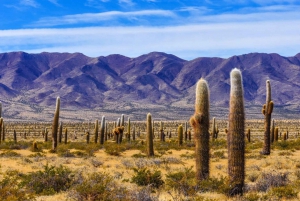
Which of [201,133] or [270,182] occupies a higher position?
[201,133]

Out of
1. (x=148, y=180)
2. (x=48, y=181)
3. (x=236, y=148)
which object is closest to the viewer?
(x=236, y=148)

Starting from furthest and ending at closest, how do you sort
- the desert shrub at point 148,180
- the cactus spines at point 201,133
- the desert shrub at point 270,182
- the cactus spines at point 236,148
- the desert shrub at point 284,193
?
the desert shrub at point 148,180 < the desert shrub at point 270,182 < the cactus spines at point 201,133 < the cactus spines at point 236,148 < the desert shrub at point 284,193

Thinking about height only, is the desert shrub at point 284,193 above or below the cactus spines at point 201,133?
below

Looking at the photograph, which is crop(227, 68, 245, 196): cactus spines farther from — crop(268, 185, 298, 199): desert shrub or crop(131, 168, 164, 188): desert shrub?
crop(131, 168, 164, 188): desert shrub

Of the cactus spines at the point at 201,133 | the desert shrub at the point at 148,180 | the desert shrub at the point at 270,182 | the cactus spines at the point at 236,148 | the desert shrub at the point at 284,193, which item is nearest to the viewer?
the desert shrub at the point at 284,193

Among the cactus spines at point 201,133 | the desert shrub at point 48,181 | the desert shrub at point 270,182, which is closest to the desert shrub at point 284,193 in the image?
the desert shrub at point 270,182

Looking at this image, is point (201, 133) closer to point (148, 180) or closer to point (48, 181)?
point (148, 180)

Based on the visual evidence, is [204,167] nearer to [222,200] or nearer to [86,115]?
[222,200]

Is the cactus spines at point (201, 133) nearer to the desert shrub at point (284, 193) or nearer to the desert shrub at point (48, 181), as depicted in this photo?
the desert shrub at point (284, 193)

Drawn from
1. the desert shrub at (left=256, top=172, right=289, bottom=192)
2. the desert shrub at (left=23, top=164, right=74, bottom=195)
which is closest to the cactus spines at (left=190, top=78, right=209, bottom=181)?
the desert shrub at (left=256, top=172, right=289, bottom=192)

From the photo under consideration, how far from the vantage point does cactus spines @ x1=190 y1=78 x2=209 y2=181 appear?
38.5 feet

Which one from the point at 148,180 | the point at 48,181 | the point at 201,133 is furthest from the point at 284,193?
the point at 48,181

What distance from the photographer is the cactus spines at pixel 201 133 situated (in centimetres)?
1175

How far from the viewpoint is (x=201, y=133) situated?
1177 centimetres
